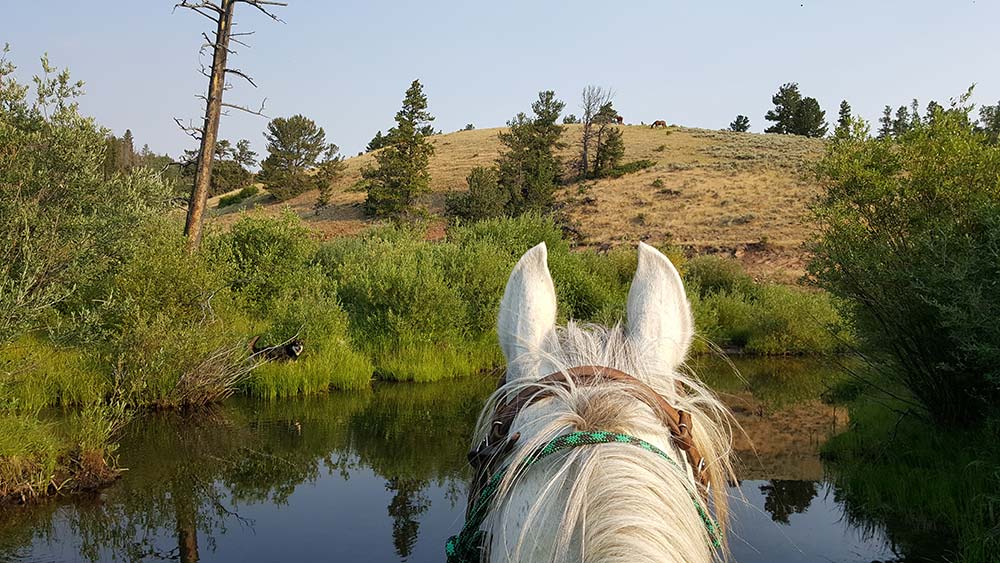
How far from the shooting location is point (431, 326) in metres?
11.9

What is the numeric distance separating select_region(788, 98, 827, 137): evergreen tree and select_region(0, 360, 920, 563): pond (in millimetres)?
55471

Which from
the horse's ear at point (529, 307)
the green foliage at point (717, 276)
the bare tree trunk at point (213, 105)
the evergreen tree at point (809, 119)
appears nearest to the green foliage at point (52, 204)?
the bare tree trunk at point (213, 105)

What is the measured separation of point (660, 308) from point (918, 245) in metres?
5.25

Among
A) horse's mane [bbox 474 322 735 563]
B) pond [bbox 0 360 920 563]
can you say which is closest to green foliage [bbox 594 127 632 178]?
pond [bbox 0 360 920 563]

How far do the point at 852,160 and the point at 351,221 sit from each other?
112 ft

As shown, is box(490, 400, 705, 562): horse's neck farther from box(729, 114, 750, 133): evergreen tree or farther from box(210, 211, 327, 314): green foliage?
box(729, 114, 750, 133): evergreen tree

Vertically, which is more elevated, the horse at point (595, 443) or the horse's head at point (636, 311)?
the horse's head at point (636, 311)

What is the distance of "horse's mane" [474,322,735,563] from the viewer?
1.04 meters

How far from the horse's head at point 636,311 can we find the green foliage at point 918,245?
3.93m

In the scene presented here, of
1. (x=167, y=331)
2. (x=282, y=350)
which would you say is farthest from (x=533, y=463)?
(x=282, y=350)

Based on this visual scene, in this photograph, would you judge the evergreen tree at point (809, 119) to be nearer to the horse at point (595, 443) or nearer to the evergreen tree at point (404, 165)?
the evergreen tree at point (404, 165)

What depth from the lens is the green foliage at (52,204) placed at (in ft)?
19.6

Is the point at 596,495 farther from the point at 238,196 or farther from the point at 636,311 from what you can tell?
the point at 238,196

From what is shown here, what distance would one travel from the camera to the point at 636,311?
1737mm
